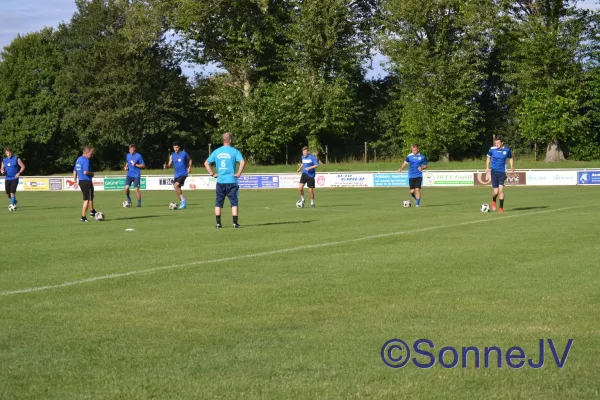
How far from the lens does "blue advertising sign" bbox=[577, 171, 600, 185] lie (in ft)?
160

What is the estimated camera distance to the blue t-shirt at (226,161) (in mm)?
18109

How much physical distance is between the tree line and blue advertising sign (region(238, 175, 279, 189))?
Result: 28.6 feet

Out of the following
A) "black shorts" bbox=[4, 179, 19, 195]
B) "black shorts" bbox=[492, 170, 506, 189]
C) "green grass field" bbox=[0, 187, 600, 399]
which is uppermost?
"black shorts" bbox=[492, 170, 506, 189]

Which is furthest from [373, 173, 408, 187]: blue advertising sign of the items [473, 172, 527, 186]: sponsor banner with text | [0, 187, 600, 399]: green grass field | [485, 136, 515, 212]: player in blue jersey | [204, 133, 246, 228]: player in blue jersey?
[0, 187, 600, 399]: green grass field

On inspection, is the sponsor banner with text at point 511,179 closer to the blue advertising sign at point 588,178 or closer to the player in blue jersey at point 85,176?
the blue advertising sign at point 588,178

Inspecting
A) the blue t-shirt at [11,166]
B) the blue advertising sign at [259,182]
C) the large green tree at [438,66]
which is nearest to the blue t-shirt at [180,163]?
the blue t-shirt at [11,166]

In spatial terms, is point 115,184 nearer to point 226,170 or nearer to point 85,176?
point 85,176

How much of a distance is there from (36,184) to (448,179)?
89.8ft

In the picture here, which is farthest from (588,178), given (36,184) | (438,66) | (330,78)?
(36,184)

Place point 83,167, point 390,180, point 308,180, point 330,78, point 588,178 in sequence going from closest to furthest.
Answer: point 83,167 < point 308,180 < point 588,178 < point 390,180 < point 330,78

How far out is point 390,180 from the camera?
171ft

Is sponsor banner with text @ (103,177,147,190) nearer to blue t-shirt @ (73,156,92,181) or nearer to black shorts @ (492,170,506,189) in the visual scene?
blue t-shirt @ (73,156,92,181)

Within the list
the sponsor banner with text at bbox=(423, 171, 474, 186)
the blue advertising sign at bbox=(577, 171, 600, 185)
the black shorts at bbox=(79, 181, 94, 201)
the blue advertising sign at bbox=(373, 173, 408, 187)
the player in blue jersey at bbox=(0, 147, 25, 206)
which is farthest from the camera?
the blue advertising sign at bbox=(373, 173, 408, 187)

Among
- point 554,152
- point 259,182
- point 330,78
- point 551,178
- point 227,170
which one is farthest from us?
point 330,78
